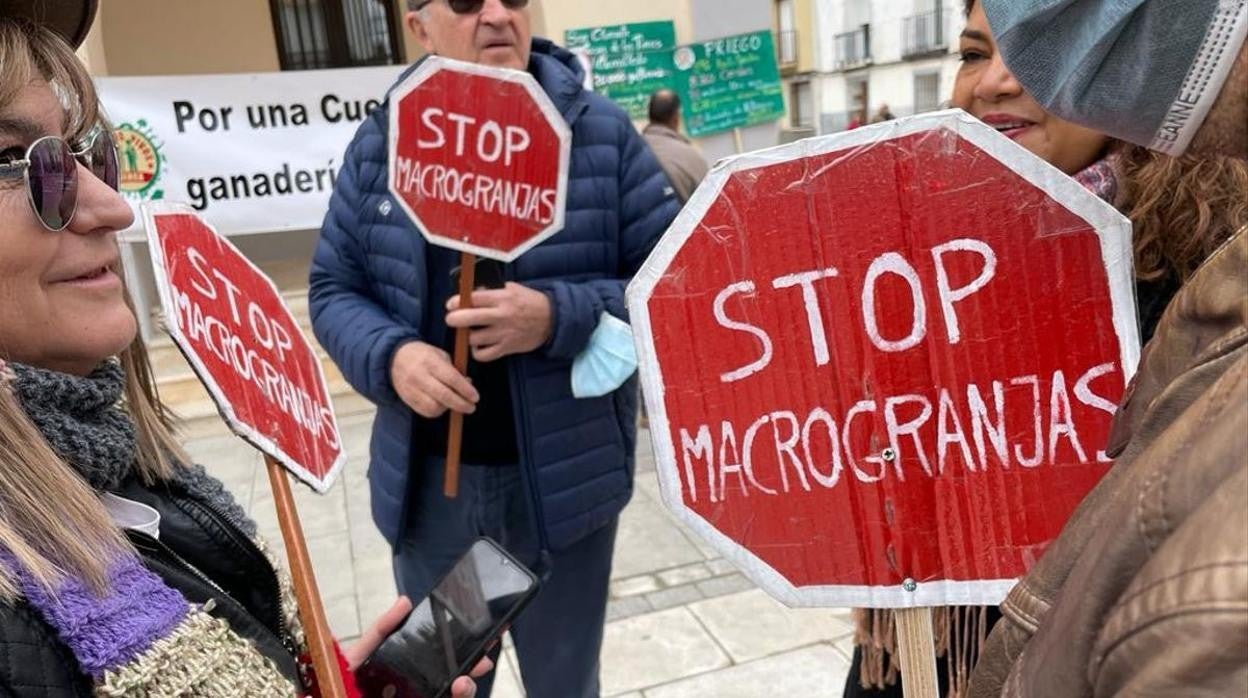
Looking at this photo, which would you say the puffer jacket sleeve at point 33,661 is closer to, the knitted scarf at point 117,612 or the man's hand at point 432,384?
the knitted scarf at point 117,612

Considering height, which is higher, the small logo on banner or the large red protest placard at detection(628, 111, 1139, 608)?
the small logo on banner

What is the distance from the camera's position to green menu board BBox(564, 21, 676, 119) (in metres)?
6.11

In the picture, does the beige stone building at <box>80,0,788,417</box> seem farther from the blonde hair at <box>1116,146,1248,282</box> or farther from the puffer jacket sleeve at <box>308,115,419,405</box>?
the blonde hair at <box>1116,146,1248,282</box>

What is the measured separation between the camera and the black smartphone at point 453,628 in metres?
1.37

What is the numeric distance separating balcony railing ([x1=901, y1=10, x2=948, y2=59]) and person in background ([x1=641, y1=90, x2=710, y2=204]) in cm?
1949

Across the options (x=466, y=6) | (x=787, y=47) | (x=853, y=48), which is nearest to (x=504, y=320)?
(x=466, y=6)

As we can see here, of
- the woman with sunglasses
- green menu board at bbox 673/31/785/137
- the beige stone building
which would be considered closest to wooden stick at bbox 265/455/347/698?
the woman with sunglasses

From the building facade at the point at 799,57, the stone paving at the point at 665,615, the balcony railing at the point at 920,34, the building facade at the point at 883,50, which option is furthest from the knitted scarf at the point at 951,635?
the balcony railing at the point at 920,34

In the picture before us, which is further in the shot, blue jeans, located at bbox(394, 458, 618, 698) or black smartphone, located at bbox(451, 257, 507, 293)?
blue jeans, located at bbox(394, 458, 618, 698)

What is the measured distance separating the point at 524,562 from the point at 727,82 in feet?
17.9

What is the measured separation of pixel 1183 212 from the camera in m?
1.15

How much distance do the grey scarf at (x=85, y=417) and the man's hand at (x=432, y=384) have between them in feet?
2.26

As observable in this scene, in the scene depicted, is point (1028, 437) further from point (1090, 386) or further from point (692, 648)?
point (692, 648)

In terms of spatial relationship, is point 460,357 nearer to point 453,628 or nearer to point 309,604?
point 453,628
